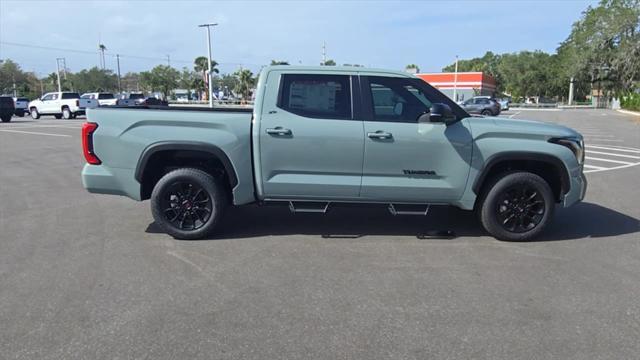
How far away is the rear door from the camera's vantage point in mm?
5113

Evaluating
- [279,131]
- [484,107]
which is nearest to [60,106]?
[484,107]

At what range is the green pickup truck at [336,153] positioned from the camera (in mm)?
5145

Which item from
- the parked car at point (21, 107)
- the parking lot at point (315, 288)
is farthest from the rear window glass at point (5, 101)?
the parking lot at point (315, 288)

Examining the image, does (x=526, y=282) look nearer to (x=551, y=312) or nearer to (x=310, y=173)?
(x=551, y=312)

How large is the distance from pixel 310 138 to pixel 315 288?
5.57ft

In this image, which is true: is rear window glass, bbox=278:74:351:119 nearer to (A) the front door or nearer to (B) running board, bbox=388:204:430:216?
(A) the front door

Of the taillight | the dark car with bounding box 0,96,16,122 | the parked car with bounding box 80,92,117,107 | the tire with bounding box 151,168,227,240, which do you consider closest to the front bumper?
the tire with bounding box 151,168,227,240

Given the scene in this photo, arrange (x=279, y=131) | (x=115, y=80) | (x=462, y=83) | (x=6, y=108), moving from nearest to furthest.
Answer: (x=279, y=131) < (x=6, y=108) < (x=462, y=83) < (x=115, y=80)

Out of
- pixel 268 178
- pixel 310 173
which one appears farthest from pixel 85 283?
pixel 310 173

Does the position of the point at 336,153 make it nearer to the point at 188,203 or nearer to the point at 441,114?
the point at 441,114

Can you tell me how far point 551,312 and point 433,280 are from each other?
99 centimetres

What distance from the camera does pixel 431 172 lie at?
5.23 m

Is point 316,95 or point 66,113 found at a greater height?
point 316,95

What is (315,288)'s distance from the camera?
4.13 m
